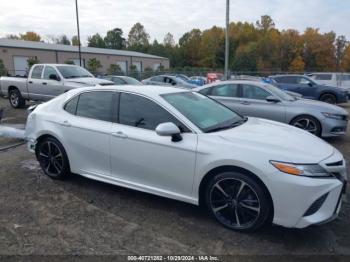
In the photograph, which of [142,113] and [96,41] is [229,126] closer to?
[142,113]

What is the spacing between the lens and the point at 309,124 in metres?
7.75

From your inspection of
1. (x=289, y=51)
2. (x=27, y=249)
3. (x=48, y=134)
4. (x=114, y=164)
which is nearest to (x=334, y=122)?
(x=114, y=164)

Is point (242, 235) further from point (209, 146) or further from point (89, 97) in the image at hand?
point (89, 97)

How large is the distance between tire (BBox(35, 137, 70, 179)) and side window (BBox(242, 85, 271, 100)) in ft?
17.1

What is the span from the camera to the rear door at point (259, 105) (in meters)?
7.96

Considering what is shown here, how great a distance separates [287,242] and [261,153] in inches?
38.0

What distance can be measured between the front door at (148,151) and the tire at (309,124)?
4891 millimetres

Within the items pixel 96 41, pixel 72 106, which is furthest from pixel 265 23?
pixel 72 106

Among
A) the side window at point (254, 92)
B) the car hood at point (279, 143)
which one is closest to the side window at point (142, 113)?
the car hood at point (279, 143)

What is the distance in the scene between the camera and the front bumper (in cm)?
313

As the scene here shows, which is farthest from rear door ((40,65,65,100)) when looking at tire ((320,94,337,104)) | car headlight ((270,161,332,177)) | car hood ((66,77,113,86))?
tire ((320,94,337,104))

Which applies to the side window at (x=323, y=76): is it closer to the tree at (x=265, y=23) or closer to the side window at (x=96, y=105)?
the side window at (x=96, y=105)

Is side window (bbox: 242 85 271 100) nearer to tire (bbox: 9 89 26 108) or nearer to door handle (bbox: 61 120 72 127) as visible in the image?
door handle (bbox: 61 120 72 127)

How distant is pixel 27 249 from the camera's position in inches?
128
